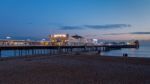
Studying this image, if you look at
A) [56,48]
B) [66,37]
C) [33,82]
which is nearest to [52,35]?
[66,37]

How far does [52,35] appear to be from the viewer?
112 metres

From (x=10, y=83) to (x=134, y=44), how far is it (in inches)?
7038

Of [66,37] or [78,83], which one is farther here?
[66,37]

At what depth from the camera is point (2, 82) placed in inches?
484

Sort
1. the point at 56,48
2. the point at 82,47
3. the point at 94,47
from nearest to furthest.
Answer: the point at 56,48 → the point at 82,47 → the point at 94,47

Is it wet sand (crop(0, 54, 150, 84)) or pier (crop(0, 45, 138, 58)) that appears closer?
wet sand (crop(0, 54, 150, 84))

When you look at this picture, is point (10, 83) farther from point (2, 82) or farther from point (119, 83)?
point (119, 83)

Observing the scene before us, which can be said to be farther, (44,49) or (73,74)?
(44,49)

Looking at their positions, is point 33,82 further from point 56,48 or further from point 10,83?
point 56,48

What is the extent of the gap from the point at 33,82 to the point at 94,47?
10324 centimetres

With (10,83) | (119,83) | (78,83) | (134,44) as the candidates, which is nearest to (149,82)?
(119,83)

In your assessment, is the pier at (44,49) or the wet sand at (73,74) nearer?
the wet sand at (73,74)

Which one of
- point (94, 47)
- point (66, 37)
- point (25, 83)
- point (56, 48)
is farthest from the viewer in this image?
point (94, 47)

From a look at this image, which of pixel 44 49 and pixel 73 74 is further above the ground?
pixel 73 74
